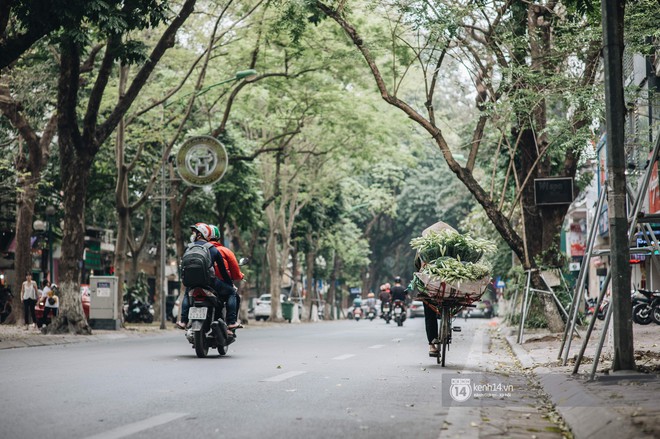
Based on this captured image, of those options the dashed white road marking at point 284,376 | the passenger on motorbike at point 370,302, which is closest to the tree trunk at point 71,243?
the dashed white road marking at point 284,376

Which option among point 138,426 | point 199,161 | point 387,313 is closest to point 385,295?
point 387,313

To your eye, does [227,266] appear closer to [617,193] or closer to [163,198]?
[617,193]

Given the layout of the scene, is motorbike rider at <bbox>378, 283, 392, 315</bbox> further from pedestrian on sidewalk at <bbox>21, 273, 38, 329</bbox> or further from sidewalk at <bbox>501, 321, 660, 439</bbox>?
sidewalk at <bbox>501, 321, 660, 439</bbox>

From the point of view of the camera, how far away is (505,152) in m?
28.2

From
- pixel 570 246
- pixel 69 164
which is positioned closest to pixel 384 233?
pixel 570 246

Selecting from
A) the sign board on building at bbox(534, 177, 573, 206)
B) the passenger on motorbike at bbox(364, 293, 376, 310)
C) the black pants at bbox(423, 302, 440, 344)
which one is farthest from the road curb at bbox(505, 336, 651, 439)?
the passenger on motorbike at bbox(364, 293, 376, 310)

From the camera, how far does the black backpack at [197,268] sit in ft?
44.3

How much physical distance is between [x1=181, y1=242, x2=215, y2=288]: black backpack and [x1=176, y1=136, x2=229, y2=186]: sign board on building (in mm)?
16397

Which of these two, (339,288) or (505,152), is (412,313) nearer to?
(339,288)

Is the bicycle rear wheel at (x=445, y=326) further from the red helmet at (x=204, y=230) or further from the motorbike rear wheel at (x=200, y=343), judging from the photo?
the red helmet at (x=204, y=230)

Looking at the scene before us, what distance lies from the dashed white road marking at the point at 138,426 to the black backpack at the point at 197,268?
6086mm

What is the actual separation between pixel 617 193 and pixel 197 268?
19.3ft

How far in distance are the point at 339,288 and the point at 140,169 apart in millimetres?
35246

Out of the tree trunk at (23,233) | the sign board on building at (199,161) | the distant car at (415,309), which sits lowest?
the distant car at (415,309)
